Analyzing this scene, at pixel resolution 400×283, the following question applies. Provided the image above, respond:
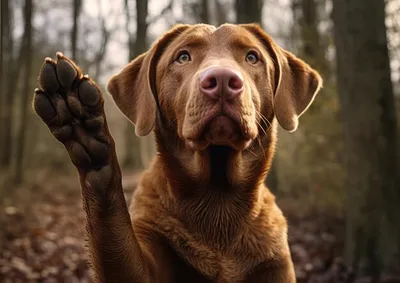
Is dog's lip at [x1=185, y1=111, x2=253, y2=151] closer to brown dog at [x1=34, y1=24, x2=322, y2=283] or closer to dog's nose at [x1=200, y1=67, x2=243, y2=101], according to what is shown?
brown dog at [x1=34, y1=24, x2=322, y2=283]

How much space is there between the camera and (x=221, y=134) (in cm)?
328

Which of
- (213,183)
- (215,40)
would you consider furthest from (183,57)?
(213,183)

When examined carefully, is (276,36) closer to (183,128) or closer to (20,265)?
(20,265)

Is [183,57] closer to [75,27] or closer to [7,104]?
[7,104]

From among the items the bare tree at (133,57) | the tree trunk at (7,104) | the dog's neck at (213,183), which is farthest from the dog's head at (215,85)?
the tree trunk at (7,104)

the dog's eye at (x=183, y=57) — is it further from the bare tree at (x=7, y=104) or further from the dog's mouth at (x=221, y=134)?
the bare tree at (x=7, y=104)

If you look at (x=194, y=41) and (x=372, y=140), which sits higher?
(x=194, y=41)

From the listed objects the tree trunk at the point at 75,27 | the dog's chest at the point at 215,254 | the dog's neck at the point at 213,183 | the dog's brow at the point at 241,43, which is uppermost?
the tree trunk at the point at 75,27

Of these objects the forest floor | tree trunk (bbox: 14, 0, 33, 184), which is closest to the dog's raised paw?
the forest floor

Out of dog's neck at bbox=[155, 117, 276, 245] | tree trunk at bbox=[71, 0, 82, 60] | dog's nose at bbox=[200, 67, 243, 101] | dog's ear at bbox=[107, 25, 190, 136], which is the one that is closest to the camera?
dog's nose at bbox=[200, 67, 243, 101]

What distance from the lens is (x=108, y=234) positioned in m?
2.98

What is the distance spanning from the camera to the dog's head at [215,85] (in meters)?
3.19

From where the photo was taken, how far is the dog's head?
10.5 feet

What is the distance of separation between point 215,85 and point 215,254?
119 cm
